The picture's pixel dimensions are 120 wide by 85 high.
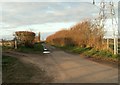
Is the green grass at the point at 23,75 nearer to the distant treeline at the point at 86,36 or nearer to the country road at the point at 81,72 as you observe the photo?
the country road at the point at 81,72

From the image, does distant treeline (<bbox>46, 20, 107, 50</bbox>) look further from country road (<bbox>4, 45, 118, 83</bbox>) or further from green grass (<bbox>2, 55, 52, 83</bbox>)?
green grass (<bbox>2, 55, 52, 83</bbox>)

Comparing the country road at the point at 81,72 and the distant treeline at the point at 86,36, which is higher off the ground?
Result: the distant treeline at the point at 86,36

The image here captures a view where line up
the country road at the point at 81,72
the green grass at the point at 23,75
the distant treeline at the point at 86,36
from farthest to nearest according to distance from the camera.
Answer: the distant treeline at the point at 86,36, the green grass at the point at 23,75, the country road at the point at 81,72

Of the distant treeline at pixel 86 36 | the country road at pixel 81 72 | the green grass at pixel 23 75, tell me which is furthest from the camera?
the distant treeline at pixel 86 36

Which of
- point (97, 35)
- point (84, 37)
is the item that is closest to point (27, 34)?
point (84, 37)

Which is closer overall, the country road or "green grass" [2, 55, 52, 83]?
the country road

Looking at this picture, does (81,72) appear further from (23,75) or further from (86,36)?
(86,36)

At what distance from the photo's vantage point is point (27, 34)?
41.7 metres

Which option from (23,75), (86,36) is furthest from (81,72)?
(86,36)

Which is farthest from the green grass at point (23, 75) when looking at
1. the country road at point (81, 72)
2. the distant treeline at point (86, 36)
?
the distant treeline at point (86, 36)

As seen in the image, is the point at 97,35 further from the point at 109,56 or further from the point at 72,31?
the point at 72,31

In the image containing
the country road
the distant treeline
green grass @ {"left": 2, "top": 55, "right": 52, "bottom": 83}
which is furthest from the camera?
the distant treeline

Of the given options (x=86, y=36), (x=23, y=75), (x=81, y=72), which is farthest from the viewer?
(x=86, y=36)

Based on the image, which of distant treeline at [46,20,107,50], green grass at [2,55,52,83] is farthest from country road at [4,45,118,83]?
Result: distant treeline at [46,20,107,50]
